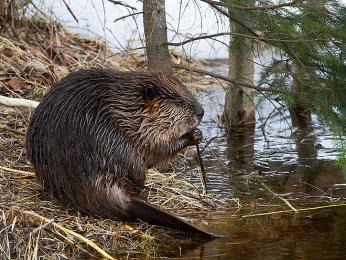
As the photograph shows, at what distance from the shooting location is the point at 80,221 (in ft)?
12.6

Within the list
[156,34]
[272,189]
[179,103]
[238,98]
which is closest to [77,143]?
[179,103]

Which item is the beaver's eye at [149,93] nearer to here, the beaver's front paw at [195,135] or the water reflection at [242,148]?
the beaver's front paw at [195,135]

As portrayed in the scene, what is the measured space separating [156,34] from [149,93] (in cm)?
89

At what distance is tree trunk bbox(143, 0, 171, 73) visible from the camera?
496 centimetres

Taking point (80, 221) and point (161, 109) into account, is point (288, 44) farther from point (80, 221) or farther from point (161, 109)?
point (80, 221)

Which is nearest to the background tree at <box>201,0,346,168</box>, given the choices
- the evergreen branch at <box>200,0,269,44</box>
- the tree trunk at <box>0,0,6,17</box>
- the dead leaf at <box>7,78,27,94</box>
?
the evergreen branch at <box>200,0,269,44</box>

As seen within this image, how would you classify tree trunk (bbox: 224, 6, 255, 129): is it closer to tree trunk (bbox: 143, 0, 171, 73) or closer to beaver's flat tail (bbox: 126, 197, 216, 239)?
tree trunk (bbox: 143, 0, 171, 73)

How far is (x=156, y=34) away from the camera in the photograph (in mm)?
4996

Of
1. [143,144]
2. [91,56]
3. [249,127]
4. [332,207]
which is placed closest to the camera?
[143,144]

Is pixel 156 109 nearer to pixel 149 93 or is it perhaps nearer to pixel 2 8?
pixel 149 93

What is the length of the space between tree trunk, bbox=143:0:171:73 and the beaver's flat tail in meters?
1.34

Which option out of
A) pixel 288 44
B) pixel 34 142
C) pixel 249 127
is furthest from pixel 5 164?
pixel 249 127

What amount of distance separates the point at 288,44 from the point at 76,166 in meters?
1.49

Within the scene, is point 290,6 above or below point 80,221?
above
